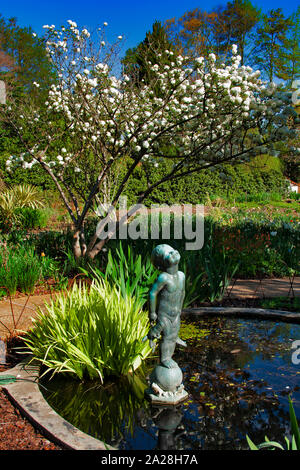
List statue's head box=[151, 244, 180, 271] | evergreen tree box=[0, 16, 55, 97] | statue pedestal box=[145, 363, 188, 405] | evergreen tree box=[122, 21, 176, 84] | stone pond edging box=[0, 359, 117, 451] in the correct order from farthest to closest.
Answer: evergreen tree box=[0, 16, 55, 97] < evergreen tree box=[122, 21, 176, 84] < statue pedestal box=[145, 363, 188, 405] < statue's head box=[151, 244, 180, 271] < stone pond edging box=[0, 359, 117, 451]

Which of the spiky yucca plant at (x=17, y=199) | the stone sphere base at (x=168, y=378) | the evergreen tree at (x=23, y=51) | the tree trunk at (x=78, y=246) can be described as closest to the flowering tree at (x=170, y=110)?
the tree trunk at (x=78, y=246)

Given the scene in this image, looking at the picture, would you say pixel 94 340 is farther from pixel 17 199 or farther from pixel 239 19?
pixel 239 19

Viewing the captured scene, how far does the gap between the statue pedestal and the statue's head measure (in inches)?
27.3

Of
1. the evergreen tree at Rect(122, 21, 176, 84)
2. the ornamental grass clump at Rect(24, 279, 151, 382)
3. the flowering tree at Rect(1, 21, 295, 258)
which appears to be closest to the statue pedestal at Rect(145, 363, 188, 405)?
the ornamental grass clump at Rect(24, 279, 151, 382)

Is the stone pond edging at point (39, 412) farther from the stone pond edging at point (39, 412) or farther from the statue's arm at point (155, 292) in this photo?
the statue's arm at point (155, 292)

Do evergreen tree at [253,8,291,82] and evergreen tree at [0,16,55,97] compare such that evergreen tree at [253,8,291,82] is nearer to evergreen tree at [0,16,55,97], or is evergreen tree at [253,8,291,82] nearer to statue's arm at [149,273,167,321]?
evergreen tree at [0,16,55,97]

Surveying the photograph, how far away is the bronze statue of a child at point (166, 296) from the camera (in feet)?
8.22

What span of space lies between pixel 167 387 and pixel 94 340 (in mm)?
620

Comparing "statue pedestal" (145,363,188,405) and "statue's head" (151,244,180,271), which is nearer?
"statue's head" (151,244,180,271)

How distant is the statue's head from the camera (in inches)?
97.7

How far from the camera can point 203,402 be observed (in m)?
2.67

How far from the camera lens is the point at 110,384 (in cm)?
296
